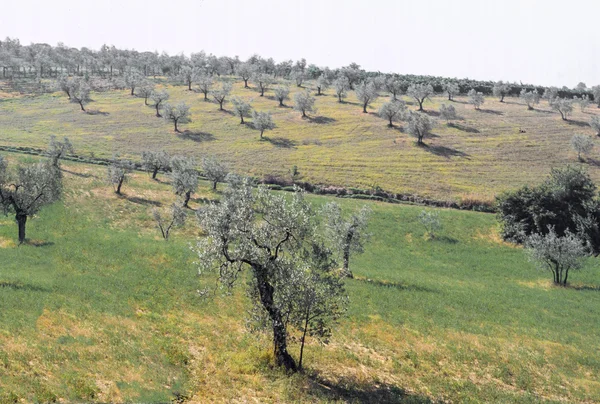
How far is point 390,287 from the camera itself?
161 ft

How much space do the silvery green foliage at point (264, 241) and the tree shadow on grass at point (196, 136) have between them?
11004 cm

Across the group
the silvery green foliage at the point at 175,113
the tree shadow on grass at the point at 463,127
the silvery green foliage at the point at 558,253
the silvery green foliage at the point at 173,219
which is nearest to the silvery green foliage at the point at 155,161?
the silvery green foliage at the point at 173,219

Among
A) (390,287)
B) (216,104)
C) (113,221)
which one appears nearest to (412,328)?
(390,287)

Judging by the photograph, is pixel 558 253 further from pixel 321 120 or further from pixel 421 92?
pixel 421 92

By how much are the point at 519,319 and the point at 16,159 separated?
96161mm

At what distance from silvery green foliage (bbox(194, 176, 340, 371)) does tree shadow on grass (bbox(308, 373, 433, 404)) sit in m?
2.49

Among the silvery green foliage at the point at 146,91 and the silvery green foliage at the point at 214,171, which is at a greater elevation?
the silvery green foliage at the point at 146,91

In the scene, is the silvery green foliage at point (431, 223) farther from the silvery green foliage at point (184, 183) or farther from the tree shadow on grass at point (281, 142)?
the tree shadow on grass at point (281, 142)

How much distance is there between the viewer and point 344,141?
445 feet

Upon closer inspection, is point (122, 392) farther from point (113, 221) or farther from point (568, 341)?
point (113, 221)

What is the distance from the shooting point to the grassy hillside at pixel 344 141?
357 feet

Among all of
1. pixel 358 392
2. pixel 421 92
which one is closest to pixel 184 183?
pixel 358 392

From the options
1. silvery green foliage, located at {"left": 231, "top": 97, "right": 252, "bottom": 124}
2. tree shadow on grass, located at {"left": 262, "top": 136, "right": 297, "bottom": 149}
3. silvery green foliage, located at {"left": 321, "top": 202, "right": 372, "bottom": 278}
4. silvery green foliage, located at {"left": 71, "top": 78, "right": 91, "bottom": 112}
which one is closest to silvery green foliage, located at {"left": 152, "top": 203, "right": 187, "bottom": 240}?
silvery green foliage, located at {"left": 321, "top": 202, "right": 372, "bottom": 278}

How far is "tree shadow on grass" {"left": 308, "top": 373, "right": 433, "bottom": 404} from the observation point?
27.1 meters
